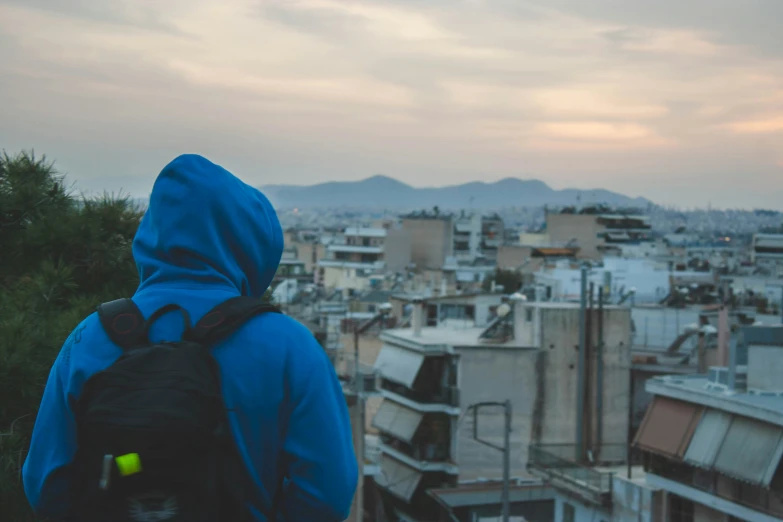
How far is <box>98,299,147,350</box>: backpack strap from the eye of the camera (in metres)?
2.31

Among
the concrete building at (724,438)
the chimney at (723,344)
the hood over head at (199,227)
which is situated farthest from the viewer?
the chimney at (723,344)

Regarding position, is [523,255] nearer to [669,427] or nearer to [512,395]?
[512,395]

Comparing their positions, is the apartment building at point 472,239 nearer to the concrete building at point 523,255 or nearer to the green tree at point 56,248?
the concrete building at point 523,255

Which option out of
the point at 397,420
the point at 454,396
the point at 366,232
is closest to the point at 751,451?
the point at 454,396

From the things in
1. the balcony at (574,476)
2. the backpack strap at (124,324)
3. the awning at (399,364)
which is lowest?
the balcony at (574,476)

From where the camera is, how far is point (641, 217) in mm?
101375

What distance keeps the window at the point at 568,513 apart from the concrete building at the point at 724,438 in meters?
3.12

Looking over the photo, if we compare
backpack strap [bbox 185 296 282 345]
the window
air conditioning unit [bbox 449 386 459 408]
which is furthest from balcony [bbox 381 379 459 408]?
backpack strap [bbox 185 296 282 345]

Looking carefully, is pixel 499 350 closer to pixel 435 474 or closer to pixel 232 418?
pixel 435 474

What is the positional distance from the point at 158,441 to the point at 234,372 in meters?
0.27

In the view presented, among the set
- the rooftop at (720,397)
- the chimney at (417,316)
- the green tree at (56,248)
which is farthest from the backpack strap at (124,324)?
the chimney at (417,316)

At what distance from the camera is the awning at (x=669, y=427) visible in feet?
54.4

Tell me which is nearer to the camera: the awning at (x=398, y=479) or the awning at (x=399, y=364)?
the awning at (x=398, y=479)

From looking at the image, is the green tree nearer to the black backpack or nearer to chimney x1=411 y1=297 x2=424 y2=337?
the black backpack
